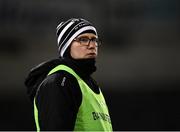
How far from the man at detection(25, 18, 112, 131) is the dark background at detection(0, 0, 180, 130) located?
470cm

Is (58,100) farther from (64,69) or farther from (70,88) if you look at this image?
(64,69)

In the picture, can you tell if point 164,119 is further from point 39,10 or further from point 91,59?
point 91,59

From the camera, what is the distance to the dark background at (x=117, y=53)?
7367 millimetres

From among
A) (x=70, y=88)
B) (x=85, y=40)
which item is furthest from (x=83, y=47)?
(x=70, y=88)

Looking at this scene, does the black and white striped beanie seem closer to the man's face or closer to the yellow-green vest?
the man's face

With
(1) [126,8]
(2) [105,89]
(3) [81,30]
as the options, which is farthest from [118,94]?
(3) [81,30]

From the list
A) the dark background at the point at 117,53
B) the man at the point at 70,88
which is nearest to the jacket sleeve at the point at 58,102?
the man at the point at 70,88

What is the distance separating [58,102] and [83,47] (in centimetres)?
32

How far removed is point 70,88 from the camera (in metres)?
2.36

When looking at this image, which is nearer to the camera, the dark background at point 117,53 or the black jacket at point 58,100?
the black jacket at point 58,100

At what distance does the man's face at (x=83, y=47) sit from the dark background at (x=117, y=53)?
4715 mm

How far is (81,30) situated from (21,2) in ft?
15.9

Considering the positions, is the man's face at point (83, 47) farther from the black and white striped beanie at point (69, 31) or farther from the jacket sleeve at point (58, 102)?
the jacket sleeve at point (58, 102)

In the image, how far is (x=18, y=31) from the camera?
24.9 ft
